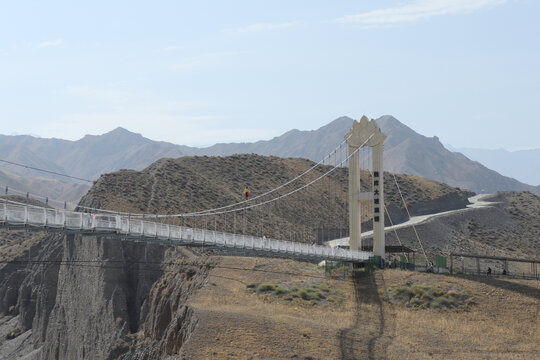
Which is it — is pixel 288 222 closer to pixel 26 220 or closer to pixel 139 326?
pixel 139 326

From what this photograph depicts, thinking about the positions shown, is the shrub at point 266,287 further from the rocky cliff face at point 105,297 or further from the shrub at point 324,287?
the rocky cliff face at point 105,297

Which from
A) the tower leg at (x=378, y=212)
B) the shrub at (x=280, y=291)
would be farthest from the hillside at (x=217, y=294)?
the tower leg at (x=378, y=212)

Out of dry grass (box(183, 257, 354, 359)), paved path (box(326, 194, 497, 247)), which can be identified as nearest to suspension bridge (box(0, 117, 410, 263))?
dry grass (box(183, 257, 354, 359))

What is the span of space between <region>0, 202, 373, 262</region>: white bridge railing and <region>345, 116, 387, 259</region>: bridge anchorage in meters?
1.71

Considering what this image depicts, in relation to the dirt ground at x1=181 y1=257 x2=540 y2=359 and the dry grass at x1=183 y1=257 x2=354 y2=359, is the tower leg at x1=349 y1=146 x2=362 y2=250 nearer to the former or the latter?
the dirt ground at x1=181 y1=257 x2=540 y2=359

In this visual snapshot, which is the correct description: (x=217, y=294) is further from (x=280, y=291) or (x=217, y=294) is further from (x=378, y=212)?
(x=378, y=212)

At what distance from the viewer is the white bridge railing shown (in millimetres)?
39966

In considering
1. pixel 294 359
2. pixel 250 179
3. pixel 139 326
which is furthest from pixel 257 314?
pixel 250 179

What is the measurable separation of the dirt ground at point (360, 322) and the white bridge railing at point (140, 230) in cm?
234

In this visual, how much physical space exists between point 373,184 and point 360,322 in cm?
1521

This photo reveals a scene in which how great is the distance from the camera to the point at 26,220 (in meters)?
39.6

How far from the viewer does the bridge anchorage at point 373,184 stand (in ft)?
200

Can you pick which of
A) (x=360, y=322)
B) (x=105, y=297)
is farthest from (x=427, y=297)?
(x=105, y=297)

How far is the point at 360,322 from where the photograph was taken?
49219 millimetres
